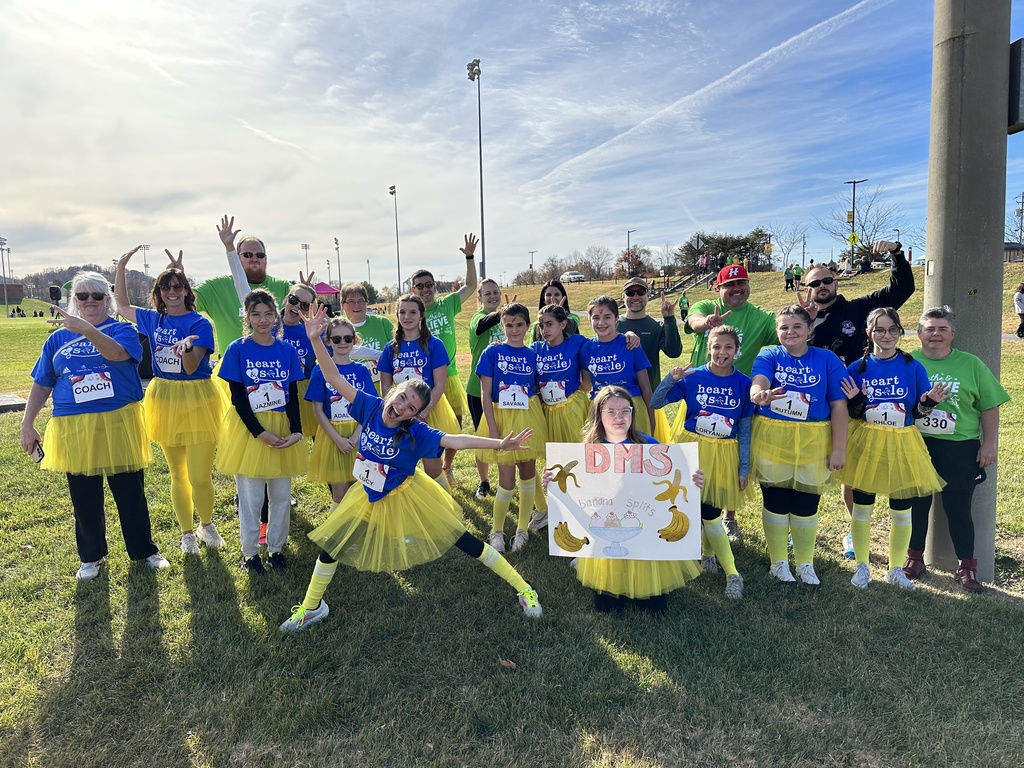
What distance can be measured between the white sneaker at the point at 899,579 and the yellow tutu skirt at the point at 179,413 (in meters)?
5.56

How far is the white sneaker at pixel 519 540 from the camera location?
16.7ft

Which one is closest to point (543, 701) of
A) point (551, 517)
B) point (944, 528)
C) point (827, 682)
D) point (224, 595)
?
point (551, 517)

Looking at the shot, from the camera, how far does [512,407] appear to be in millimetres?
5039

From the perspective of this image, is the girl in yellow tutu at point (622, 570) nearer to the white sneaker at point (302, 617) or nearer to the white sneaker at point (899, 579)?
the white sneaker at point (899, 579)

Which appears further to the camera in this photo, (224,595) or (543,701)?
(224,595)

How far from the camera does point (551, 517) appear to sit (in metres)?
3.98

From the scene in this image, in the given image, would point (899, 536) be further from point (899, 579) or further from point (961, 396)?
point (961, 396)

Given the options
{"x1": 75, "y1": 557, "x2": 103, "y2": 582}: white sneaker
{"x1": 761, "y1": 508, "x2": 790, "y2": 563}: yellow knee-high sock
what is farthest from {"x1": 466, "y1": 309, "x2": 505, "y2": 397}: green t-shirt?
{"x1": 75, "y1": 557, "x2": 103, "y2": 582}: white sneaker

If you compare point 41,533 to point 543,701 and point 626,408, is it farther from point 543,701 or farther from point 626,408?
point 626,408

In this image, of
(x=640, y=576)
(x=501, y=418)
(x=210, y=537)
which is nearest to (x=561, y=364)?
(x=501, y=418)

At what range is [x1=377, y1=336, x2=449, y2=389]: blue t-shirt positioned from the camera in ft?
17.0

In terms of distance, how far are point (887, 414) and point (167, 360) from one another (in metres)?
5.69

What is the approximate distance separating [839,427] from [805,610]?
1324mm

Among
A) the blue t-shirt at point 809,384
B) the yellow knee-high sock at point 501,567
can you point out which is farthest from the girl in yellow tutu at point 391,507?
the blue t-shirt at point 809,384
